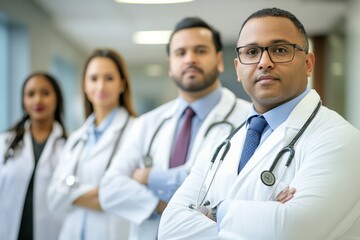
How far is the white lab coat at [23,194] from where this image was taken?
263cm

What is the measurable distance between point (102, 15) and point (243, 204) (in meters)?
4.43

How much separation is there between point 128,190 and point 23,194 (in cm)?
89

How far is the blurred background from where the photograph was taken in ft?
15.2

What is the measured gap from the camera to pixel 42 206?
264 centimetres

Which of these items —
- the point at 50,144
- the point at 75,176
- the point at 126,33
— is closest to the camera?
the point at 75,176

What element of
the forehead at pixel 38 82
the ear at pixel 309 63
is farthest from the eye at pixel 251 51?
the forehead at pixel 38 82

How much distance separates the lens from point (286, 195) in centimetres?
119

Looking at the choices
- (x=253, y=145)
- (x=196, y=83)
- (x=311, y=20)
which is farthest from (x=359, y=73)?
(x=253, y=145)

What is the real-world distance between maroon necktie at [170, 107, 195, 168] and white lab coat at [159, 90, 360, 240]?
602 mm

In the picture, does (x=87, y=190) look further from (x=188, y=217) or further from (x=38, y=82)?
(x=188, y=217)

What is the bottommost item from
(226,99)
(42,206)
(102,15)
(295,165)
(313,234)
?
(42,206)

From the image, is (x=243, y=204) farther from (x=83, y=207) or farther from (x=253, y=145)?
(x=83, y=207)

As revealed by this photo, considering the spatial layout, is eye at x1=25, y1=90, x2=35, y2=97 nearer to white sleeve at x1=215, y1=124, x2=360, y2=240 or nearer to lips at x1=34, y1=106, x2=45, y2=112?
lips at x1=34, y1=106, x2=45, y2=112

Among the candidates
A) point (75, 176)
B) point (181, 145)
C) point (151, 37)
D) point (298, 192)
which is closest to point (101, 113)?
point (75, 176)
